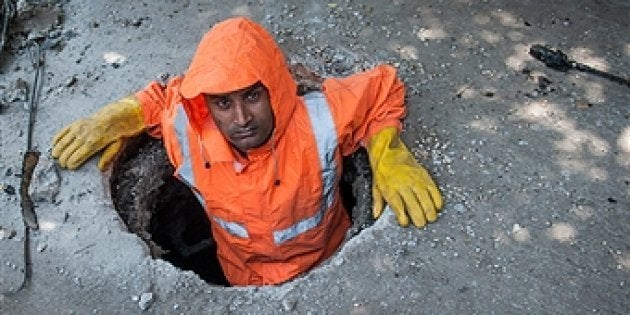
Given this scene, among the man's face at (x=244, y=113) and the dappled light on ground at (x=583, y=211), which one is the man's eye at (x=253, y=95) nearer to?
the man's face at (x=244, y=113)

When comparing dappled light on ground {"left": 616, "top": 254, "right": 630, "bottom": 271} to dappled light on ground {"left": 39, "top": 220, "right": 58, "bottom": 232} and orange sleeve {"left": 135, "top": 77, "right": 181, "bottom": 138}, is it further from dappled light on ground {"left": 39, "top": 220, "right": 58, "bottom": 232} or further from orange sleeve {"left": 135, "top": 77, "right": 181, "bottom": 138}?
dappled light on ground {"left": 39, "top": 220, "right": 58, "bottom": 232}

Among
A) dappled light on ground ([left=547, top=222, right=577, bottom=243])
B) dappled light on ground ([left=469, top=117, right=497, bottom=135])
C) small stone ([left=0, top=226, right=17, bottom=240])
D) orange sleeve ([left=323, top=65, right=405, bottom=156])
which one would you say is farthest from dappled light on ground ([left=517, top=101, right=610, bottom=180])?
small stone ([left=0, top=226, right=17, bottom=240])

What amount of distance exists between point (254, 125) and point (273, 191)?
1.36 ft

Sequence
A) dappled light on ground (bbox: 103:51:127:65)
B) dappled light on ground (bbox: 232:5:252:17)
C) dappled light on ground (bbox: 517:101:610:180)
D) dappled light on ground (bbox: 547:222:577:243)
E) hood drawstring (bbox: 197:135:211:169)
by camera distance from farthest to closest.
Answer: dappled light on ground (bbox: 232:5:252:17), dappled light on ground (bbox: 103:51:127:65), hood drawstring (bbox: 197:135:211:169), dappled light on ground (bbox: 517:101:610:180), dappled light on ground (bbox: 547:222:577:243)

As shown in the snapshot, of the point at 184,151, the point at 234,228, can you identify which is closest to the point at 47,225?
the point at 184,151

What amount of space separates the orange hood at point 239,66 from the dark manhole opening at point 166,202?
61cm

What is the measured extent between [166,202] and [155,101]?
678mm

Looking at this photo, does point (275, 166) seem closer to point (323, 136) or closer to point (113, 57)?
point (323, 136)

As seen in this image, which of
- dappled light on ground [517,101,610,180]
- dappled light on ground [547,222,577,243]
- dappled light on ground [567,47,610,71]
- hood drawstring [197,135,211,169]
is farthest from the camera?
dappled light on ground [567,47,610,71]

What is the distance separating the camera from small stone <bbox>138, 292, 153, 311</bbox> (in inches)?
120

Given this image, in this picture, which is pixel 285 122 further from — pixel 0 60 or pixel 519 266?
pixel 0 60

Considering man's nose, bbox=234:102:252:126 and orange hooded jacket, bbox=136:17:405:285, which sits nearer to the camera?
man's nose, bbox=234:102:252:126

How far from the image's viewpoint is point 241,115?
317 cm

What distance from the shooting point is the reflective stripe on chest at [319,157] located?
137 inches
